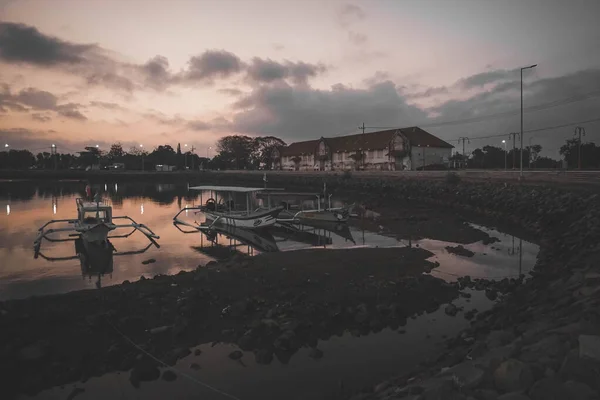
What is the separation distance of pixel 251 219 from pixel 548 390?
23.5 metres

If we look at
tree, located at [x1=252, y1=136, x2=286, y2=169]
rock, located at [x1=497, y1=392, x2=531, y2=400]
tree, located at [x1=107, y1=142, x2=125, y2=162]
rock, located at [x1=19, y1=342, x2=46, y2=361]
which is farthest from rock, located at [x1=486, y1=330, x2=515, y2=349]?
tree, located at [x1=107, y1=142, x2=125, y2=162]

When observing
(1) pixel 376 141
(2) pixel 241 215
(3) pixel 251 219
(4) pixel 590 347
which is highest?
(1) pixel 376 141

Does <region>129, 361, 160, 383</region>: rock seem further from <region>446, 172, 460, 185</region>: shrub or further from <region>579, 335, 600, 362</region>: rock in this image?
<region>446, 172, 460, 185</region>: shrub

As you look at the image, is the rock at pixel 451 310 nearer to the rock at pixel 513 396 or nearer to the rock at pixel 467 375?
the rock at pixel 467 375

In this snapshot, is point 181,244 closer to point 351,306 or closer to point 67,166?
point 351,306

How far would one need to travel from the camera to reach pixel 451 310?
11.3m

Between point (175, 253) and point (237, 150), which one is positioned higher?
point (237, 150)

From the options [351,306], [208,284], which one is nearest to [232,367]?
[351,306]

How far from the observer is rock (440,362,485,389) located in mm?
5020

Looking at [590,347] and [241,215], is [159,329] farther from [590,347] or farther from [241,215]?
[241,215]

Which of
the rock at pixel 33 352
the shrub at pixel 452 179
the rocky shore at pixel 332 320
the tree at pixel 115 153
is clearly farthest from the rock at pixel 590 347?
the tree at pixel 115 153

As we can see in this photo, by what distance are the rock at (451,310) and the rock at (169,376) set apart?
298 inches

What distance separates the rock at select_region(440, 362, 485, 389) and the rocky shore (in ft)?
0.07

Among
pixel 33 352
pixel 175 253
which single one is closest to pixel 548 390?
pixel 33 352
